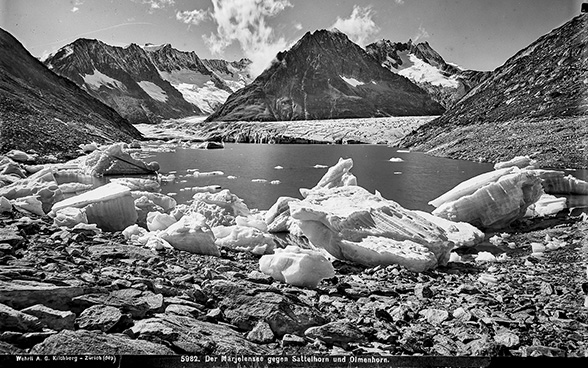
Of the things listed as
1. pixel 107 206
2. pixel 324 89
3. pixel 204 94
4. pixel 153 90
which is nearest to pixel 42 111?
pixel 324 89

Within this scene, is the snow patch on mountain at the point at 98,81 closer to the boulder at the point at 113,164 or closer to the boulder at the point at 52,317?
the boulder at the point at 113,164

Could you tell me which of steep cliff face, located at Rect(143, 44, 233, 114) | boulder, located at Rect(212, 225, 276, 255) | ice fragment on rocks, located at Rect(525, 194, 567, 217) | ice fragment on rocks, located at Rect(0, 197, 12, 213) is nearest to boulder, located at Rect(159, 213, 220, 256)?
boulder, located at Rect(212, 225, 276, 255)

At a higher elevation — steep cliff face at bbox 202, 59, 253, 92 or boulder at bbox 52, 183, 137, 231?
steep cliff face at bbox 202, 59, 253, 92

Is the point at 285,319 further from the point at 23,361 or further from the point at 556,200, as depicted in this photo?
the point at 556,200

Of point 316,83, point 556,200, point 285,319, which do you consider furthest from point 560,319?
point 316,83

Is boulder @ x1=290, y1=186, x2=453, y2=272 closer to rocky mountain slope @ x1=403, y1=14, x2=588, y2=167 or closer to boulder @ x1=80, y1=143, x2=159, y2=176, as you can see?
rocky mountain slope @ x1=403, y1=14, x2=588, y2=167

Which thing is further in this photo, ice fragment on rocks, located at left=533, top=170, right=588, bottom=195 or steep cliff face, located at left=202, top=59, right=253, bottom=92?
ice fragment on rocks, located at left=533, top=170, right=588, bottom=195

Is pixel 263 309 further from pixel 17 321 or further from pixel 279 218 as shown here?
pixel 279 218
